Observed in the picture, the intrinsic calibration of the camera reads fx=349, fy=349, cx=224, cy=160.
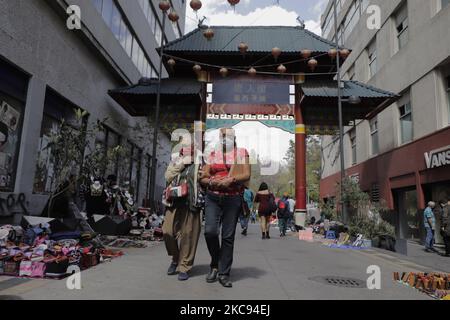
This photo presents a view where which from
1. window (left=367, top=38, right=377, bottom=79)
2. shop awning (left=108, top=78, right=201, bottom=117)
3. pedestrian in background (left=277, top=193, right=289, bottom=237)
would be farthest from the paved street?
window (left=367, top=38, right=377, bottom=79)

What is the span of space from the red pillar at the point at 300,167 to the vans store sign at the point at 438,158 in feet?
16.0

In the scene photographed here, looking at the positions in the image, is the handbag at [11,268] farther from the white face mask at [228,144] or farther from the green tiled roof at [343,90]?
the green tiled roof at [343,90]

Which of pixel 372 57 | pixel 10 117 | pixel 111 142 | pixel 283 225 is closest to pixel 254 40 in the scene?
pixel 372 57

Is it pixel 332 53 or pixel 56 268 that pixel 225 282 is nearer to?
pixel 56 268

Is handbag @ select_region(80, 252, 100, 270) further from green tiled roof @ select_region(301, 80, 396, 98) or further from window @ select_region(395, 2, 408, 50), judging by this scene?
window @ select_region(395, 2, 408, 50)

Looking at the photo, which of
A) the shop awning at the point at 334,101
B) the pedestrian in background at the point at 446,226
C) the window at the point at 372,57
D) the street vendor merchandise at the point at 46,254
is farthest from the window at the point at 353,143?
the street vendor merchandise at the point at 46,254

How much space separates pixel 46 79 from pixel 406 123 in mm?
14375

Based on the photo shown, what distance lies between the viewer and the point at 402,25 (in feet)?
53.5

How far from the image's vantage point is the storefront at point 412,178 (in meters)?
12.2

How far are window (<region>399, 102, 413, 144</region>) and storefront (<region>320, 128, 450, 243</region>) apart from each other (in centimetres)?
60

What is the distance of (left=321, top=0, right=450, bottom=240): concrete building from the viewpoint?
1262 cm

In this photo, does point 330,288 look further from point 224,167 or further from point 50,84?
point 50,84
